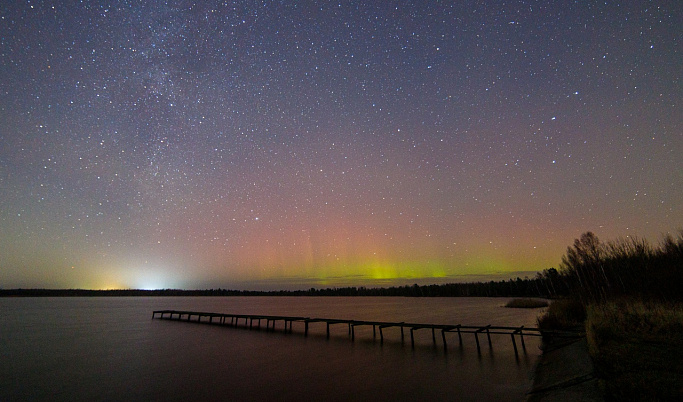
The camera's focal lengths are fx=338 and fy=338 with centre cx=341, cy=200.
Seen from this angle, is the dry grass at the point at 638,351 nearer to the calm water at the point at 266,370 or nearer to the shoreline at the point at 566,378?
the shoreline at the point at 566,378

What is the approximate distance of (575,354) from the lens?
14711mm

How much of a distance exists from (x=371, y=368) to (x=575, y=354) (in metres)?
9.90

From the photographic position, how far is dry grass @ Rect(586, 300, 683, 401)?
27.1ft

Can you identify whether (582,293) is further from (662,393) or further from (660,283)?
(662,393)

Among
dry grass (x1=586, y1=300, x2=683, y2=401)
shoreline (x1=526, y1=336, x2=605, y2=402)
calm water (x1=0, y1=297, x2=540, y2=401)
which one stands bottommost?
calm water (x1=0, y1=297, x2=540, y2=401)

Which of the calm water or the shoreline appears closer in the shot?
the shoreline

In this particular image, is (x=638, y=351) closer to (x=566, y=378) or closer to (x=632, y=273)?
(x=566, y=378)

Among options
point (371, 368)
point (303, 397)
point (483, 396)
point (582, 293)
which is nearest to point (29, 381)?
point (303, 397)

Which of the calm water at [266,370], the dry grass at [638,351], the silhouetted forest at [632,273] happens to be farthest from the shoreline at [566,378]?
the silhouetted forest at [632,273]

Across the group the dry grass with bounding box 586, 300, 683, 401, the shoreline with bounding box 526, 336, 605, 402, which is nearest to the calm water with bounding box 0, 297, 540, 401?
the shoreline with bounding box 526, 336, 605, 402

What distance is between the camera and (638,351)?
1188 centimetres

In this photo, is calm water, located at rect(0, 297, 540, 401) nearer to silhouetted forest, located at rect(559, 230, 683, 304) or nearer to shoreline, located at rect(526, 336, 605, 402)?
shoreline, located at rect(526, 336, 605, 402)

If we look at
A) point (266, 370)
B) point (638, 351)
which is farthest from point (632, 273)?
point (266, 370)

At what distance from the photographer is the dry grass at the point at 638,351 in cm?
827
